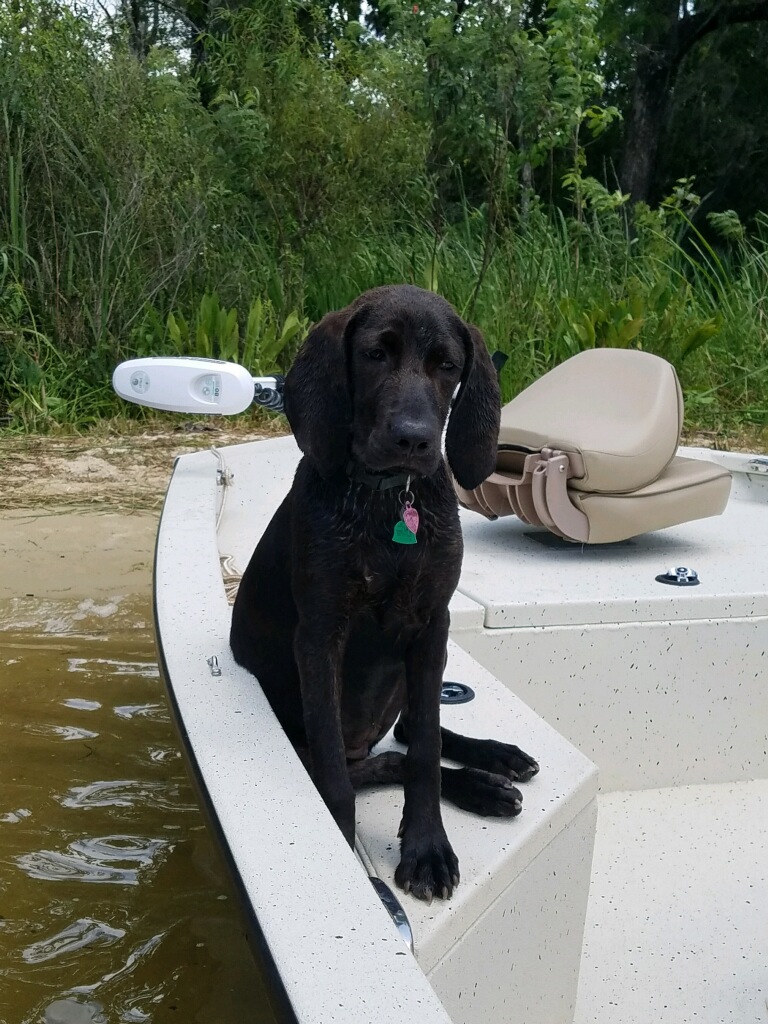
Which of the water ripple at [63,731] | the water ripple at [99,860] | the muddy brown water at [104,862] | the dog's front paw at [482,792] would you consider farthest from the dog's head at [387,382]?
the water ripple at [63,731]

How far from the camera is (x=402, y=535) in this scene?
1.76 m

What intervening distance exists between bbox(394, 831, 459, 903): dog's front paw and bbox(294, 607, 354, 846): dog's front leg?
0.36 feet

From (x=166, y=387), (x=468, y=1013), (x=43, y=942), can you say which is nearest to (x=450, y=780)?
(x=468, y=1013)

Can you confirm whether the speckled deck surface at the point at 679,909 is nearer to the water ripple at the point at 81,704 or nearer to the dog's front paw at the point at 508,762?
the dog's front paw at the point at 508,762

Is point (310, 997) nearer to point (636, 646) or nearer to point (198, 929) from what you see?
point (198, 929)

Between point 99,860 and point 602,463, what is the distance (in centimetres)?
180

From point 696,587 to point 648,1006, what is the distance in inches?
45.6

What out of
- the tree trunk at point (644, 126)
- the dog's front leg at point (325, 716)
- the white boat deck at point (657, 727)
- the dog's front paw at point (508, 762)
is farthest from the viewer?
the tree trunk at point (644, 126)

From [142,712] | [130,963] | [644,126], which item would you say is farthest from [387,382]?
[644,126]

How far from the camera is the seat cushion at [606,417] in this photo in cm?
336

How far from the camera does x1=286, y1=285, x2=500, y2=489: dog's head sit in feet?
5.49

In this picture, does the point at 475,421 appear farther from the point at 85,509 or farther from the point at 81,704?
the point at 85,509

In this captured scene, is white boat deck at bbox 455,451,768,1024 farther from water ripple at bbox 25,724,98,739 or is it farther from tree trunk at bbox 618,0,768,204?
tree trunk at bbox 618,0,768,204

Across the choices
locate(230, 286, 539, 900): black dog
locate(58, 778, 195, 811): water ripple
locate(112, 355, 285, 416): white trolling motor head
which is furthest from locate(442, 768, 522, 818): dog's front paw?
locate(112, 355, 285, 416): white trolling motor head
